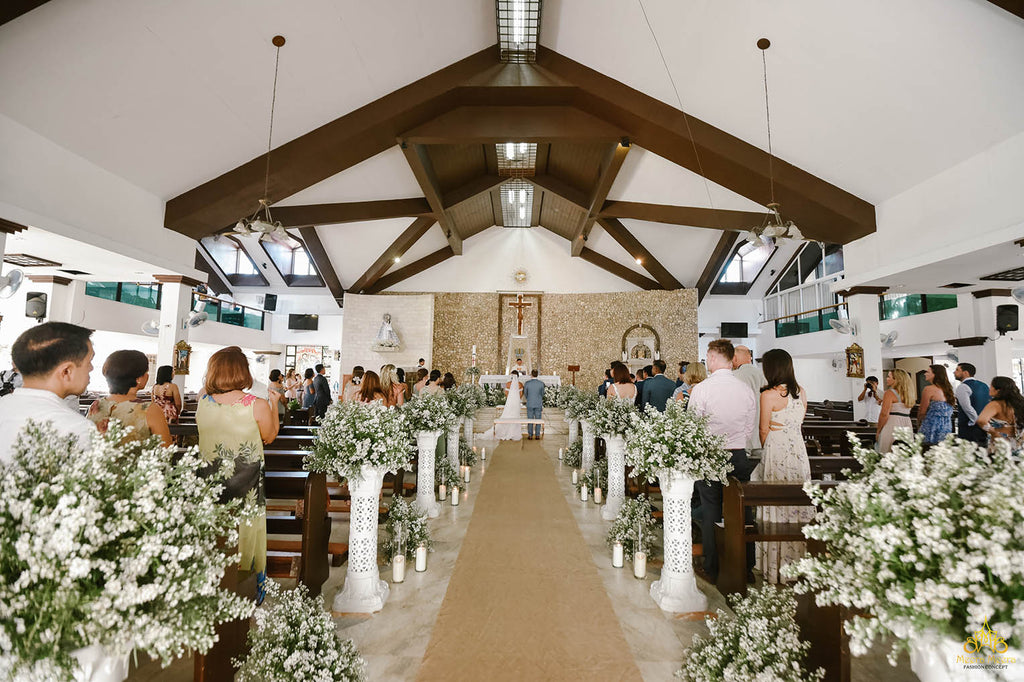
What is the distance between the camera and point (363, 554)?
3123mm

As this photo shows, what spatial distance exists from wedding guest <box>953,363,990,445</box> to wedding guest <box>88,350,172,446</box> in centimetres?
717

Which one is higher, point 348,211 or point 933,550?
point 348,211

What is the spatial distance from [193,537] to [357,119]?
682 cm

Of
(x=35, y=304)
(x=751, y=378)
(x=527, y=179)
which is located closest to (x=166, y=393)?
(x=751, y=378)

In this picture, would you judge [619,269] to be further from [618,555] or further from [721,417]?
[618,555]

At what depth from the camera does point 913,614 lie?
114 centimetres

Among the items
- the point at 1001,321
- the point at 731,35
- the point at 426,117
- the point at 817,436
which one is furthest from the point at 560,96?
the point at 1001,321

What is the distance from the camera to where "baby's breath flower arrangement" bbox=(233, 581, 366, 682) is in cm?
202

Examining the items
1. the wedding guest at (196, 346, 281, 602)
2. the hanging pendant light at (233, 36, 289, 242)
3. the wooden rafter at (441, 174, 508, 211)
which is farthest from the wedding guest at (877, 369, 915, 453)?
the wooden rafter at (441, 174, 508, 211)

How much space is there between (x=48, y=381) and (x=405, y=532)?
8.28 ft

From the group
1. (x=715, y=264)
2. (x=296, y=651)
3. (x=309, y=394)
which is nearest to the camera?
(x=296, y=651)

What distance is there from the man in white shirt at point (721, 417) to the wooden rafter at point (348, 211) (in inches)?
346

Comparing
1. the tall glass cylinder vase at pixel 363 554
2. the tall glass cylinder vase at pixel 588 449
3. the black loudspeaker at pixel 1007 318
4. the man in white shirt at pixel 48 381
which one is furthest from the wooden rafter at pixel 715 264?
the man in white shirt at pixel 48 381

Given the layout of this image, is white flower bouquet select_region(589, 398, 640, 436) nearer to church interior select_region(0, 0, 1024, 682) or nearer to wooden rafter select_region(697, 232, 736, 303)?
church interior select_region(0, 0, 1024, 682)
